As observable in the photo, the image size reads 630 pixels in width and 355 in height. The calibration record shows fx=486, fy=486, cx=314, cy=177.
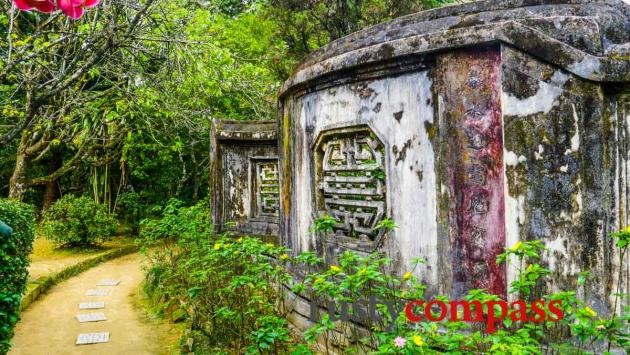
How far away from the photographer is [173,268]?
21.4ft

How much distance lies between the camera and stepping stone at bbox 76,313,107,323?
6.15m

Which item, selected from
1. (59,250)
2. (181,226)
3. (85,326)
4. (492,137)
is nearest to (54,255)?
(59,250)

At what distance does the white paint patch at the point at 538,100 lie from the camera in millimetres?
2611

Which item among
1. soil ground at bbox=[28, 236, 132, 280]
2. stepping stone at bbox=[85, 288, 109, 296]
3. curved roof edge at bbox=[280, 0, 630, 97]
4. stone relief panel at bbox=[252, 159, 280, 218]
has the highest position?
curved roof edge at bbox=[280, 0, 630, 97]

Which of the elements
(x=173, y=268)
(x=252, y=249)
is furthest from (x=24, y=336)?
(x=252, y=249)

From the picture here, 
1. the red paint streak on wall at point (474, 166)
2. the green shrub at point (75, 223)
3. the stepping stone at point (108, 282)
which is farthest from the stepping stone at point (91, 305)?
the red paint streak on wall at point (474, 166)

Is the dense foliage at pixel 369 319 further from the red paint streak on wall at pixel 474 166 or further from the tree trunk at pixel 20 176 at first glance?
the tree trunk at pixel 20 176

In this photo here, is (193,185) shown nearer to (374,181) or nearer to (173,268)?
(173,268)

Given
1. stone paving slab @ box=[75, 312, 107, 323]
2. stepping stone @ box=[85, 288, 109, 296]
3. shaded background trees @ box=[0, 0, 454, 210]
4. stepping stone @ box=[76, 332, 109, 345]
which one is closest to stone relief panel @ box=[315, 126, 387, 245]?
shaded background trees @ box=[0, 0, 454, 210]

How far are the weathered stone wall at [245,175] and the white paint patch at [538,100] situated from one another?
13.2ft

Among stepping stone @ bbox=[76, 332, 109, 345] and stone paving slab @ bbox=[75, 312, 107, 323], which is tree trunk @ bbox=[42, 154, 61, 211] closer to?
stone paving slab @ bbox=[75, 312, 107, 323]

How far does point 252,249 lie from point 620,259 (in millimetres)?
2096

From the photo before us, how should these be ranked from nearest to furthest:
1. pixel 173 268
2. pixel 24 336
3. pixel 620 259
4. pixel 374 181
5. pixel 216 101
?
pixel 620 259 → pixel 374 181 → pixel 24 336 → pixel 173 268 → pixel 216 101

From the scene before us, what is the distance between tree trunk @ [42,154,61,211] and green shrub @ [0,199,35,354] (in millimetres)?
7967
